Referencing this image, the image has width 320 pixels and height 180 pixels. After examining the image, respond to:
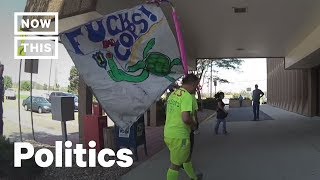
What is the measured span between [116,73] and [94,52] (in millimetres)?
394

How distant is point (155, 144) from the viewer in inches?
476

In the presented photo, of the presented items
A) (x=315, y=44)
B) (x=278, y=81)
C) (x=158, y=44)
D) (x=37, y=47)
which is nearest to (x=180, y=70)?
(x=158, y=44)

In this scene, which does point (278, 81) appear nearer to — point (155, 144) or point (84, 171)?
point (155, 144)

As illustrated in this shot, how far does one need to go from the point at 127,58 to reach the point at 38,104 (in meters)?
9.54

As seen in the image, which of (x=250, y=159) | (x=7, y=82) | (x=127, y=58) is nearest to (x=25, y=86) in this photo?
(x=7, y=82)

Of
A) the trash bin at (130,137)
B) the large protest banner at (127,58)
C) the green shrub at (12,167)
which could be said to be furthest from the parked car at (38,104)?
the large protest banner at (127,58)

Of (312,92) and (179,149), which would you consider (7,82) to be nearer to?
(179,149)

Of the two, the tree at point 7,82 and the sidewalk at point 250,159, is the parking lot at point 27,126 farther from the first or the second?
the sidewalk at point 250,159

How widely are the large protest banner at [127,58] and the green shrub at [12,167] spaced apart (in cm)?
188

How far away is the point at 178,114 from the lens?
5.51m

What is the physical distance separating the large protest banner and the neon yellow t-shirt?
0.20 m

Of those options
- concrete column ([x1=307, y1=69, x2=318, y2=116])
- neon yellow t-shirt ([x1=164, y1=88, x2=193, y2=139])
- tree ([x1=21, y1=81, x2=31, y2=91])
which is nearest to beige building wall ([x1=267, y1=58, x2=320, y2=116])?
concrete column ([x1=307, y1=69, x2=318, y2=116])

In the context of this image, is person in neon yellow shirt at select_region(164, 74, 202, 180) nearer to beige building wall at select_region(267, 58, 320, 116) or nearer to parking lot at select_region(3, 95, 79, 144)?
parking lot at select_region(3, 95, 79, 144)

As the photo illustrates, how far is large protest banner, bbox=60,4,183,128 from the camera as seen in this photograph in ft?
18.3
